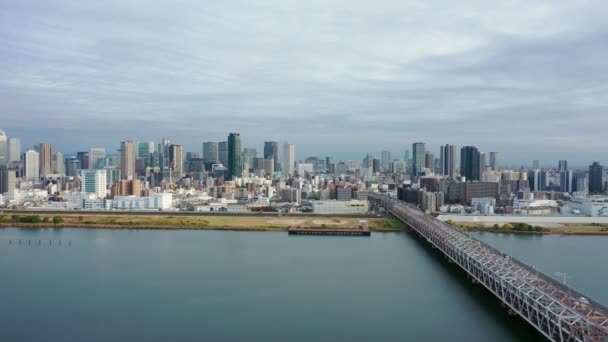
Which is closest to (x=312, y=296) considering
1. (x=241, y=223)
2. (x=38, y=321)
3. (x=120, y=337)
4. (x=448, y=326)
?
(x=448, y=326)

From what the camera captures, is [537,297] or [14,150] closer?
[537,297]

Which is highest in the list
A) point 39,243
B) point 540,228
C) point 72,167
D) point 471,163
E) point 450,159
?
point 450,159

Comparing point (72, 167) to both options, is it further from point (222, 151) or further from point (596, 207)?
point (596, 207)

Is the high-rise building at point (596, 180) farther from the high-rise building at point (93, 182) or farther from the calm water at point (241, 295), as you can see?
the high-rise building at point (93, 182)

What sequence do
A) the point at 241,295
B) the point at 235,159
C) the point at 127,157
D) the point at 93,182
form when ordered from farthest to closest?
the point at 235,159 → the point at 127,157 → the point at 93,182 → the point at 241,295

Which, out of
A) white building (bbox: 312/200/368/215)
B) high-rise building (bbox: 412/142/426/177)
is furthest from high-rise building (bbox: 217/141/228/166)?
white building (bbox: 312/200/368/215)

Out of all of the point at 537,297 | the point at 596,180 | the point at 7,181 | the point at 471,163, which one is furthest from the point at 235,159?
the point at 537,297

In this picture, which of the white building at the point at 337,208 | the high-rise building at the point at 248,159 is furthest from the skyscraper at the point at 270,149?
the white building at the point at 337,208

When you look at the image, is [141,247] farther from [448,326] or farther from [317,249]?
[448,326]
